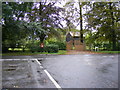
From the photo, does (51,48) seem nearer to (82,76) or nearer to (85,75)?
(85,75)

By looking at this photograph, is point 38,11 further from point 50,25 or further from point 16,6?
point 16,6

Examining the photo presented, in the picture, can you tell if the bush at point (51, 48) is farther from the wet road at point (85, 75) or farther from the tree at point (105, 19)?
the wet road at point (85, 75)

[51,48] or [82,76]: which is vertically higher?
[51,48]

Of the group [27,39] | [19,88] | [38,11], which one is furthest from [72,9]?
[19,88]

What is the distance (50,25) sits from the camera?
1961 cm

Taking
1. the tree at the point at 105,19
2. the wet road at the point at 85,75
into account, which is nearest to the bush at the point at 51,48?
the tree at the point at 105,19

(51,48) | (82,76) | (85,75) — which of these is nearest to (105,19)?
(51,48)

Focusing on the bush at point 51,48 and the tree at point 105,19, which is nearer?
the bush at point 51,48

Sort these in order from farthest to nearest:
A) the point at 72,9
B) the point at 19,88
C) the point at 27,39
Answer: the point at 72,9 → the point at 27,39 → the point at 19,88

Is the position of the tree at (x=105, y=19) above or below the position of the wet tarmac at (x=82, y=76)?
above

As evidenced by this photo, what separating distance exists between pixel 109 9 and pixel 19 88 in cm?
1957

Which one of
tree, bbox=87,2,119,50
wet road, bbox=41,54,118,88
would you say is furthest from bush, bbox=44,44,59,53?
wet road, bbox=41,54,118,88

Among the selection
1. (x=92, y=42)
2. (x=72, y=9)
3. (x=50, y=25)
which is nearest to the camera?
(x=50, y=25)

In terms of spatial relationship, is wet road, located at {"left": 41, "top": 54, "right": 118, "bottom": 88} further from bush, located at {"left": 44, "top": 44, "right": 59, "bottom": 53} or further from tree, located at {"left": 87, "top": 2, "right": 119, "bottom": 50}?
tree, located at {"left": 87, "top": 2, "right": 119, "bottom": 50}
